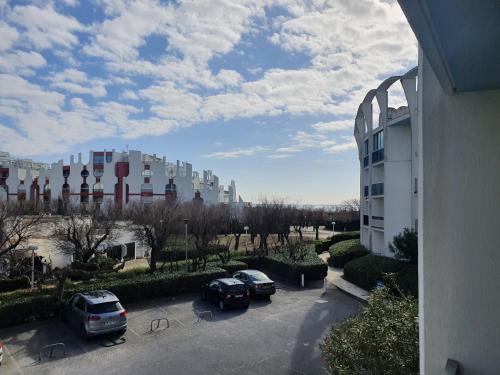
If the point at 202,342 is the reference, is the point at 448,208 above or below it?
above

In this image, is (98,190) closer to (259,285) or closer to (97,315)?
(259,285)

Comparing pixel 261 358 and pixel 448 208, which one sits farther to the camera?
pixel 261 358

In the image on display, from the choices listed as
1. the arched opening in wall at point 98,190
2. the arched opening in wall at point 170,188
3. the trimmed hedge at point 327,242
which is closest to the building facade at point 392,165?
the trimmed hedge at point 327,242

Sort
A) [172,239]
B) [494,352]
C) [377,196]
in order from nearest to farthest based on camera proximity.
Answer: [494,352] < [377,196] < [172,239]

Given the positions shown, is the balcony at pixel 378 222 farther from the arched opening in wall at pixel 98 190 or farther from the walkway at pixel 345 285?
the arched opening in wall at pixel 98 190

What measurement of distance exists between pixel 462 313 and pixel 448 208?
1.09m

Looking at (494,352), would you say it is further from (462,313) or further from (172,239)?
(172,239)

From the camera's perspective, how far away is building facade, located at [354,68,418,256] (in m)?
23.8

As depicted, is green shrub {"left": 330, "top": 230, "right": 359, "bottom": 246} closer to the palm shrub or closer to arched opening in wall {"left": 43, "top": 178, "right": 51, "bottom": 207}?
the palm shrub

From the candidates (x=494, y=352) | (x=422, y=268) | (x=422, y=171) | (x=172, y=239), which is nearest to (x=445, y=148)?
(x=422, y=171)

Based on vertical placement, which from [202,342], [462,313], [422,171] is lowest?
[202,342]

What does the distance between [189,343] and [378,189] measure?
66.8 ft

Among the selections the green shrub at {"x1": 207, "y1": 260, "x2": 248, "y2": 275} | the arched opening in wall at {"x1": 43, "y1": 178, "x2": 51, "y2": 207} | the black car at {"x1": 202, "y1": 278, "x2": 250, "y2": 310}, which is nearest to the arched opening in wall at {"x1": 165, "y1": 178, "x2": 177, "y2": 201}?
the arched opening in wall at {"x1": 43, "y1": 178, "x2": 51, "y2": 207}

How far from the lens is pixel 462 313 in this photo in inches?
146
